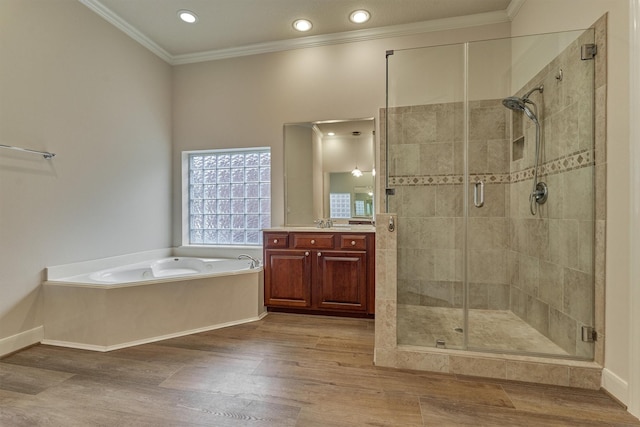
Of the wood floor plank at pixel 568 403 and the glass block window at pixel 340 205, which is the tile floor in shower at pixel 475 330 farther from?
the glass block window at pixel 340 205

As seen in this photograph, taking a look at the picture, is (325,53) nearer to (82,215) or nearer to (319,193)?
(319,193)

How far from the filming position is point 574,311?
5.86 feet

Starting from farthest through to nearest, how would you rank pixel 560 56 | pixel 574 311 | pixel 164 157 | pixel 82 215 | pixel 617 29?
pixel 164 157 → pixel 82 215 → pixel 560 56 → pixel 574 311 → pixel 617 29

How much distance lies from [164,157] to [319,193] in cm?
192

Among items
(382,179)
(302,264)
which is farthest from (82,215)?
(382,179)

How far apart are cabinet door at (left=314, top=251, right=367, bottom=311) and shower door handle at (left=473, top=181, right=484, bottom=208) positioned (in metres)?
1.02

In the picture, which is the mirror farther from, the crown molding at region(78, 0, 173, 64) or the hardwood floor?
the crown molding at region(78, 0, 173, 64)

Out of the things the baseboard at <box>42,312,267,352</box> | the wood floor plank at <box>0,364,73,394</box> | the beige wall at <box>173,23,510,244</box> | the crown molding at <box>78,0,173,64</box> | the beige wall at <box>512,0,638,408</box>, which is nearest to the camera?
the beige wall at <box>512,0,638,408</box>

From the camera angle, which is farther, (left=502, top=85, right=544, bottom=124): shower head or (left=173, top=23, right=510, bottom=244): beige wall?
(left=173, top=23, right=510, bottom=244): beige wall

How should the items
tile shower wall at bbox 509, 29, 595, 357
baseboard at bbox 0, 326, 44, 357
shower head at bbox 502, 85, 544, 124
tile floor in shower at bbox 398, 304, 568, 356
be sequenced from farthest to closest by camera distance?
shower head at bbox 502, 85, 544, 124 < baseboard at bbox 0, 326, 44, 357 < tile floor in shower at bbox 398, 304, 568, 356 < tile shower wall at bbox 509, 29, 595, 357

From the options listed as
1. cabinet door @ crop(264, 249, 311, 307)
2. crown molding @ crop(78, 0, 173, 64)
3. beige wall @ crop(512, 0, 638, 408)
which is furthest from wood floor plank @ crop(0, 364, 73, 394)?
beige wall @ crop(512, 0, 638, 408)

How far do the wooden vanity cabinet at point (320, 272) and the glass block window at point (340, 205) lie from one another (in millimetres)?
405

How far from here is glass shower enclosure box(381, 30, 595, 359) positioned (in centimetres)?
184

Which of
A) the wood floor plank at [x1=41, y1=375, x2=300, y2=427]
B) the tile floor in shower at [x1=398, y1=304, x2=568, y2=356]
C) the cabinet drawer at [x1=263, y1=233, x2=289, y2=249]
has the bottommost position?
the wood floor plank at [x1=41, y1=375, x2=300, y2=427]
